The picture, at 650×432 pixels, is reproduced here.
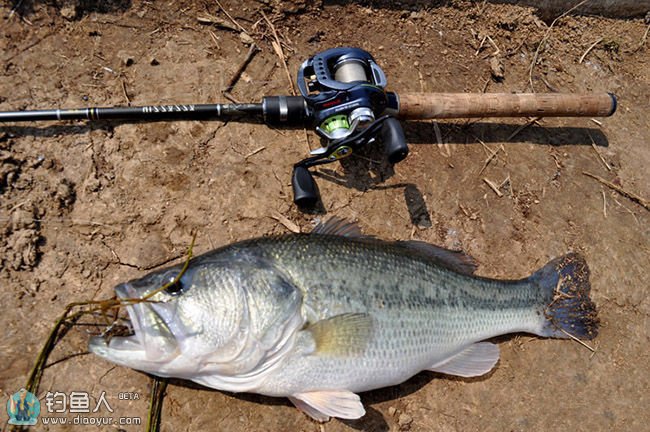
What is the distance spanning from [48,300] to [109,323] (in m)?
0.47

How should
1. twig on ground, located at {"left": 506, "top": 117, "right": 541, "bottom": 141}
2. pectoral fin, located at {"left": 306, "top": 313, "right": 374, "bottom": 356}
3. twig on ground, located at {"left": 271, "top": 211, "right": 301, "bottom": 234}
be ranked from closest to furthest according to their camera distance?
pectoral fin, located at {"left": 306, "top": 313, "right": 374, "bottom": 356}, twig on ground, located at {"left": 271, "top": 211, "right": 301, "bottom": 234}, twig on ground, located at {"left": 506, "top": 117, "right": 541, "bottom": 141}

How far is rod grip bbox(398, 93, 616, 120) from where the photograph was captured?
3.75 meters

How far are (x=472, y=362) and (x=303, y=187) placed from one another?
1.74m

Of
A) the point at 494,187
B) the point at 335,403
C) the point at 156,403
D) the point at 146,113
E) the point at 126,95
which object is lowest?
the point at 335,403

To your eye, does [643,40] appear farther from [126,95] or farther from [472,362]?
[126,95]

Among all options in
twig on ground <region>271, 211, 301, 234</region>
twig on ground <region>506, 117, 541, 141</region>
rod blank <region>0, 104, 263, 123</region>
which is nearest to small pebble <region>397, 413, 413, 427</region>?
Result: twig on ground <region>271, 211, 301, 234</region>

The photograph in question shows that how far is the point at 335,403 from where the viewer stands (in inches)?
111

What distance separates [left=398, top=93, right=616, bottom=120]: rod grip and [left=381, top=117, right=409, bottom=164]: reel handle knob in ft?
1.46

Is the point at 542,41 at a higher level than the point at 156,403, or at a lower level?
higher

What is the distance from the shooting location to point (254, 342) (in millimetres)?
2627

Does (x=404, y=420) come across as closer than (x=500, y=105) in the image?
Yes

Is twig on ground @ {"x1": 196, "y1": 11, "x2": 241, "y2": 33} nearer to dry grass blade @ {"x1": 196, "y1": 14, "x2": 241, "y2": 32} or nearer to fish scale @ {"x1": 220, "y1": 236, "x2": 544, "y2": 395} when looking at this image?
dry grass blade @ {"x1": 196, "y1": 14, "x2": 241, "y2": 32}

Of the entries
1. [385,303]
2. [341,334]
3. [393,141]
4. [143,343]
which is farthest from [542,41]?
[143,343]

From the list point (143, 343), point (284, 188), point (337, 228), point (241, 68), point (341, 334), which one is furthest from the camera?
point (241, 68)
